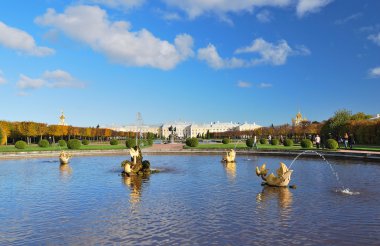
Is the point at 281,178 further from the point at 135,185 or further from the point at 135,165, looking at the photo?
the point at 135,165

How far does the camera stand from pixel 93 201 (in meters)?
10.8

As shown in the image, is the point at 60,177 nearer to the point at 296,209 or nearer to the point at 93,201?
the point at 93,201

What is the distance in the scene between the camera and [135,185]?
1388 cm

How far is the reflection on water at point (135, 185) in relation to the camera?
11211mm

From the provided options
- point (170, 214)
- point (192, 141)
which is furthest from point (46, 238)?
point (192, 141)

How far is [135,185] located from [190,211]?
16.4 feet

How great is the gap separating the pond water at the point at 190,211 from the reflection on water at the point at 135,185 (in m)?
0.03

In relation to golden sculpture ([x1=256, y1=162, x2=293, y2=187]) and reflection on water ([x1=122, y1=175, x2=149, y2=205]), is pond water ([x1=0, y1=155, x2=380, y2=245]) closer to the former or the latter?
reflection on water ([x1=122, y1=175, x2=149, y2=205])

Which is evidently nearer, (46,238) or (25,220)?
(46,238)

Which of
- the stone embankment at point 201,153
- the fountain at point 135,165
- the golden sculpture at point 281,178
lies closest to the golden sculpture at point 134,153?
the fountain at point 135,165

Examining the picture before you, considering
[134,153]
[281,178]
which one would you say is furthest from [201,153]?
[281,178]

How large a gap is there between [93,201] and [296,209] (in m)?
5.37

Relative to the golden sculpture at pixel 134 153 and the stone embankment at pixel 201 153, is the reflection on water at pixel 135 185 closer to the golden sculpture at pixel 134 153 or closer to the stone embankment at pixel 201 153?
the golden sculpture at pixel 134 153

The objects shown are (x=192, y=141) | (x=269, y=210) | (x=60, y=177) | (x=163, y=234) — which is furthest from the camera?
(x=192, y=141)
